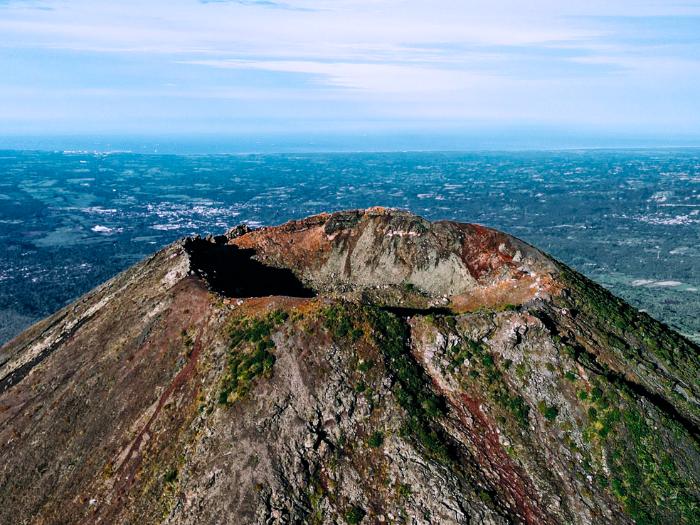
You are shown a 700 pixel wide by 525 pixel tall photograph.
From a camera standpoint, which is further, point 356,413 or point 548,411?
point 548,411

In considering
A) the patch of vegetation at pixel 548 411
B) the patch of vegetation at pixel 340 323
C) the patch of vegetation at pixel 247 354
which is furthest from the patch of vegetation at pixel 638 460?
the patch of vegetation at pixel 247 354

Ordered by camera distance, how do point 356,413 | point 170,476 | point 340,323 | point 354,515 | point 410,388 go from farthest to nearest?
point 340,323
point 410,388
point 356,413
point 170,476
point 354,515

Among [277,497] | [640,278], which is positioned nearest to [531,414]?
[277,497]

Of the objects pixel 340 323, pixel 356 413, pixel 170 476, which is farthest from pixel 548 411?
pixel 170 476

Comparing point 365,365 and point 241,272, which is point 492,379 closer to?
point 365,365

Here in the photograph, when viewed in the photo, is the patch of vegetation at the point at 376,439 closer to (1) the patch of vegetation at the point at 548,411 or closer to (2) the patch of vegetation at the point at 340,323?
(2) the patch of vegetation at the point at 340,323

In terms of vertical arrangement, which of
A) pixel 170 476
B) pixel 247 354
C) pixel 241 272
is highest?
pixel 247 354

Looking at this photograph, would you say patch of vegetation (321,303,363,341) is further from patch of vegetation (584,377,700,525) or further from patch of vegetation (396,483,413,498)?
patch of vegetation (584,377,700,525)
